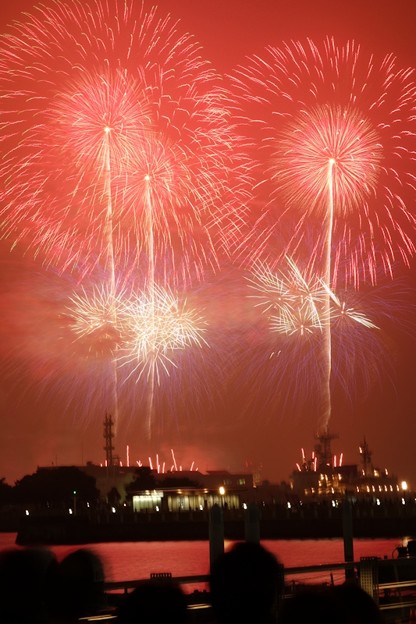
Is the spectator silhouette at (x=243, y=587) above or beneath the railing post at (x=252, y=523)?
beneath

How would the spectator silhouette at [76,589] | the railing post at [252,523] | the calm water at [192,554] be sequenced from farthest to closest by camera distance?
the calm water at [192,554] < the railing post at [252,523] < the spectator silhouette at [76,589]

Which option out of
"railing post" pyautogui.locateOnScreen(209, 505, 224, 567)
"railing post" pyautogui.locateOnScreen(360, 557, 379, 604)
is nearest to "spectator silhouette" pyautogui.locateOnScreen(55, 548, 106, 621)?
"railing post" pyautogui.locateOnScreen(360, 557, 379, 604)

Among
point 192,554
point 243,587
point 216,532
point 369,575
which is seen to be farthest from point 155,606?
point 192,554

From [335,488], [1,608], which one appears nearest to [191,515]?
[335,488]

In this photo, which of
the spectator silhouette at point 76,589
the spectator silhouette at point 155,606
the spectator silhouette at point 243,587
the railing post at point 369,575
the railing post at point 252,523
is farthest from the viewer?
the railing post at point 252,523

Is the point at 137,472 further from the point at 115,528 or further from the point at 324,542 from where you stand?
the point at 324,542

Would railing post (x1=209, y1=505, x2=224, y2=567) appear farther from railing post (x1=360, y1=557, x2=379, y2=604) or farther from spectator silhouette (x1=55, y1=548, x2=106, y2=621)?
spectator silhouette (x1=55, y1=548, x2=106, y2=621)

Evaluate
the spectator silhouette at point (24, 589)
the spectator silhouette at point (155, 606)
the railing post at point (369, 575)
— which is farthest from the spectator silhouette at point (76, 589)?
the railing post at point (369, 575)

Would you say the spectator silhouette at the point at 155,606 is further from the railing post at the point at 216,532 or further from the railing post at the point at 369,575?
the railing post at the point at 216,532
